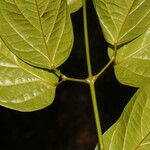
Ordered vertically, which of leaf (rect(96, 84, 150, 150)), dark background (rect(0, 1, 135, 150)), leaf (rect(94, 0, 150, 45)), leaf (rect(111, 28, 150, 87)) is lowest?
dark background (rect(0, 1, 135, 150))

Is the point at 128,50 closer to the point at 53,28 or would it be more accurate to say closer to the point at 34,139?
the point at 53,28

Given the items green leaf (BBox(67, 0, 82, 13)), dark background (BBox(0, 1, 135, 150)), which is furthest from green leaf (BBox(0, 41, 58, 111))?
dark background (BBox(0, 1, 135, 150))

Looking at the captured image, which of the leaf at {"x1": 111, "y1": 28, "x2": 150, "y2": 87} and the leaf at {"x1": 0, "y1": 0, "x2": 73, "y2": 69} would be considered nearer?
the leaf at {"x1": 0, "y1": 0, "x2": 73, "y2": 69}

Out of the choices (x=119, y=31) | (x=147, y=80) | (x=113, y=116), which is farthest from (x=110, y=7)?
(x=113, y=116)

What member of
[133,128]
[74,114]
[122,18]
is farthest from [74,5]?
[74,114]

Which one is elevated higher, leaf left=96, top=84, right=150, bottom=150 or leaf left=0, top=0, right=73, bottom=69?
leaf left=0, top=0, right=73, bottom=69

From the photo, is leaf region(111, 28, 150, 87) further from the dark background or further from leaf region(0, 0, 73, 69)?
the dark background

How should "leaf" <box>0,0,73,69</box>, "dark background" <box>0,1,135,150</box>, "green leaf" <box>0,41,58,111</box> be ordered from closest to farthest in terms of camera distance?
"leaf" <box>0,0,73,69</box>, "green leaf" <box>0,41,58,111</box>, "dark background" <box>0,1,135,150</box>
